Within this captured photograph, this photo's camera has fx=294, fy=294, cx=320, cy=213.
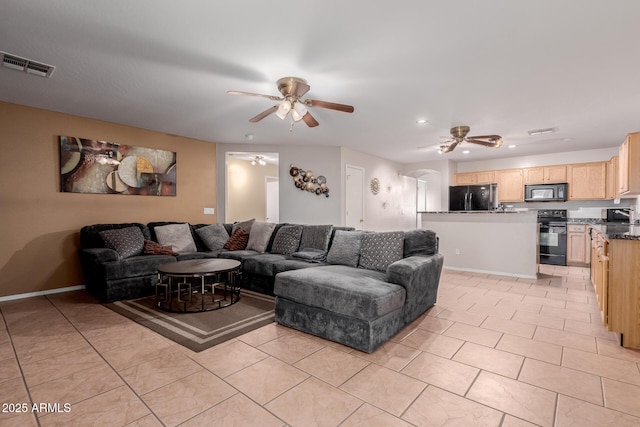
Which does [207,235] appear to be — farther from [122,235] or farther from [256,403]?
[256,403]

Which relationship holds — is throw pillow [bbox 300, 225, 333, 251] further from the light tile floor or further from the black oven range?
the black oven range

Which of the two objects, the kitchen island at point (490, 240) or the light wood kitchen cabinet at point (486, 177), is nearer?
the kitchen island at point (490, 240)

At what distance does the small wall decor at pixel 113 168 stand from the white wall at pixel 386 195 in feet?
11.2

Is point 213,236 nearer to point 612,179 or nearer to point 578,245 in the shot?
point 578,245

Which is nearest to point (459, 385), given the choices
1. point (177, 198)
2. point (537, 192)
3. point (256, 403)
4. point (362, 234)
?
point (256, 403)

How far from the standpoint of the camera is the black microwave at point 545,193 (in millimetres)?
6421

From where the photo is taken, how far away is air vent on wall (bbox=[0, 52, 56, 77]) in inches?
101

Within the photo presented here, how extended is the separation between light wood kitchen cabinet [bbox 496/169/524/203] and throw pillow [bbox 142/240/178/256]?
23.8ft

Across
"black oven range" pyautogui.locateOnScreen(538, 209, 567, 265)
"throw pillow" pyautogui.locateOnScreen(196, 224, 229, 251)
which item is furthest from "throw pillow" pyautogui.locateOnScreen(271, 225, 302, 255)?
"black oven range" pyautogui.locateOnScreen(538, 209, 567, 265)

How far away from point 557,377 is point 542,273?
4.05m

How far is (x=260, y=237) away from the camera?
4.75m

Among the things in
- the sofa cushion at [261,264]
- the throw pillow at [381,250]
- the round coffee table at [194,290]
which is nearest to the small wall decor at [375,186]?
the sofa cushion at [261,264]

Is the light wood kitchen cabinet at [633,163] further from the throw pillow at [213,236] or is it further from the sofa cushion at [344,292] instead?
the throw pillow at [213,236]

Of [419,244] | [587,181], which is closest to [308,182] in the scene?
[419,244]
